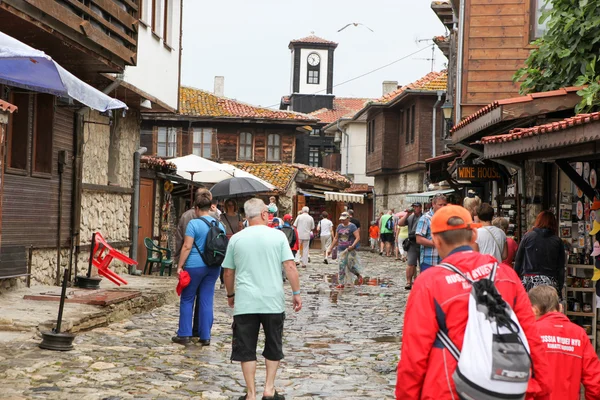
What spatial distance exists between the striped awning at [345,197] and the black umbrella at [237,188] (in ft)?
88.6

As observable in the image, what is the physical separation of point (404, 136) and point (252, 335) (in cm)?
3275

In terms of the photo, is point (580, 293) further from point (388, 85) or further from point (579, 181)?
point (388, 85)

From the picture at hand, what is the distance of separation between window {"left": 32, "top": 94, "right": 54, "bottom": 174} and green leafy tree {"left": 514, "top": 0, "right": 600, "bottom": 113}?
23.1 feet

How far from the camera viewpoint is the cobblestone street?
7555 mm

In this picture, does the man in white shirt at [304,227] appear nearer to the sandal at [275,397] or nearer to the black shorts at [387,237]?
the black shorts at [387,237]

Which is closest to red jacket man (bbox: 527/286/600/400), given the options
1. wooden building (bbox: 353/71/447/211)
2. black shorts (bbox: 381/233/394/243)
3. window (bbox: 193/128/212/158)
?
wooden building (bbox: 353/71/447/211)

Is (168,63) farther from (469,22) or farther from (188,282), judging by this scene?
(188,282)

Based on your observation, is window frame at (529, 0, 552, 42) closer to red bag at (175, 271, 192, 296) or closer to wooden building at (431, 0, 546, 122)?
wooden building at (431, 0, 546, 122)

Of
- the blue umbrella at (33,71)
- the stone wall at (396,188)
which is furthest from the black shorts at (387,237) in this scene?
the blue umbrella at (33,71)

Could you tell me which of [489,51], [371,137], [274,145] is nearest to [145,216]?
[489,51]

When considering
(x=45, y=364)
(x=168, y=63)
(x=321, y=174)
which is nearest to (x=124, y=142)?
(x=168, y=63)

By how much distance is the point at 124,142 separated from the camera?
18391 mm

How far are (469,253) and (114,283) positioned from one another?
11.6m

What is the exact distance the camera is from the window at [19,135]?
12.8m
